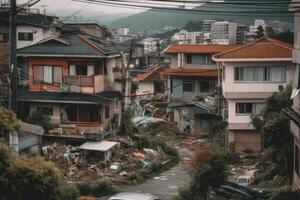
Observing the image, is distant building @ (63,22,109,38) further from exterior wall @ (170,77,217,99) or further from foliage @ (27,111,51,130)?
foliage @ (27,111,51,130)

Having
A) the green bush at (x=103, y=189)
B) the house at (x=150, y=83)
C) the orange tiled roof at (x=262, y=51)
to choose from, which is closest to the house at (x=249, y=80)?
the orange tiled roof at (x=262, y=51)

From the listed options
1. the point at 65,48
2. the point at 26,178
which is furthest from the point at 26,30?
the point at 26,178

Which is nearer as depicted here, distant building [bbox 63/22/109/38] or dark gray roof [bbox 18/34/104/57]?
dark gray roof [bbox 18/34/104/57]

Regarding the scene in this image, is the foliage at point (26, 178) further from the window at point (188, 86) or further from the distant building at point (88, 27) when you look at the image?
the window at point (188, 86)

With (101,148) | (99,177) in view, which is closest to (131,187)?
(99,177)

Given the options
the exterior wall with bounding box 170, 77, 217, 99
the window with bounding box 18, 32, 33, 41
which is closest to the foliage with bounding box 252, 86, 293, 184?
the window with bounding box 18, 32, 33, 41

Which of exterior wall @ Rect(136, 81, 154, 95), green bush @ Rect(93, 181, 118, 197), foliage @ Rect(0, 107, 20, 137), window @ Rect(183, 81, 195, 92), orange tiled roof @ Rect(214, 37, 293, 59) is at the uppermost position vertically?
orange tiled roof @ Rect(214, 37, 293, 59)
